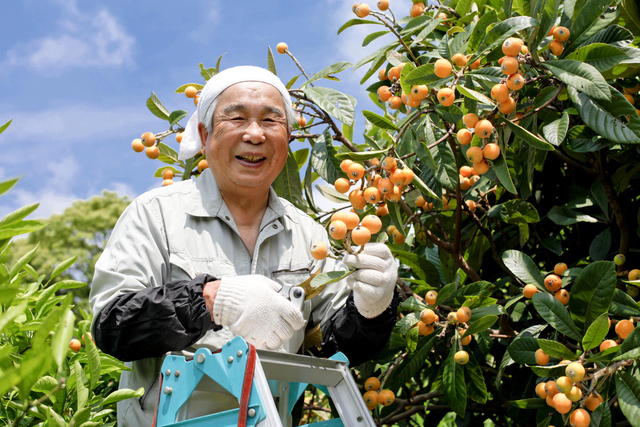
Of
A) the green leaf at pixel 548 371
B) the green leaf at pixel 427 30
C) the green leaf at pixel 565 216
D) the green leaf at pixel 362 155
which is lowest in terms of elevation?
the green leaf at pixel 548 371

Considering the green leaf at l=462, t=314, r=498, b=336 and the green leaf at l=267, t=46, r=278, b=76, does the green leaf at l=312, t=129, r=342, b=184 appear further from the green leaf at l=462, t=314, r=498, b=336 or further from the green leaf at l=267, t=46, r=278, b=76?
the green leaf at l=462, t=314, r=498, b=336

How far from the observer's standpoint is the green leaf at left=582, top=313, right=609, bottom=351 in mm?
1571

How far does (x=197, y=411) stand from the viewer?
1626 mm

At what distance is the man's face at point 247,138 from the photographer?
1.97 m

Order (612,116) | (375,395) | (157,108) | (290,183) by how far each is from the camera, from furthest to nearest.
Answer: (157,108)
(290,183)
(375,395)
(612,116)

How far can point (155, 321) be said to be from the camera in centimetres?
153

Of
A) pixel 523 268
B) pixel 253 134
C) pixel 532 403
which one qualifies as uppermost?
pixel 253 134

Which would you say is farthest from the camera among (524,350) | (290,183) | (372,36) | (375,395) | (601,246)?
(290,183)

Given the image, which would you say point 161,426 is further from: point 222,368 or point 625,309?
point 625,309

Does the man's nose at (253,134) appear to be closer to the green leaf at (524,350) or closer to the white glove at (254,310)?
the white glove at (254,310)

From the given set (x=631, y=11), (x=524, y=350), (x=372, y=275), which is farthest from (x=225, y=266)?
(x=631, y=11)

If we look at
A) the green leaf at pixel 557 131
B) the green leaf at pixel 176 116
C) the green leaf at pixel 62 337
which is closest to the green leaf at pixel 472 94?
the green leaf at pixel 557 131

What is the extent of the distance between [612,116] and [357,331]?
1.06m

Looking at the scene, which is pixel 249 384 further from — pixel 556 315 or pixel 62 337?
pixel 556 315
